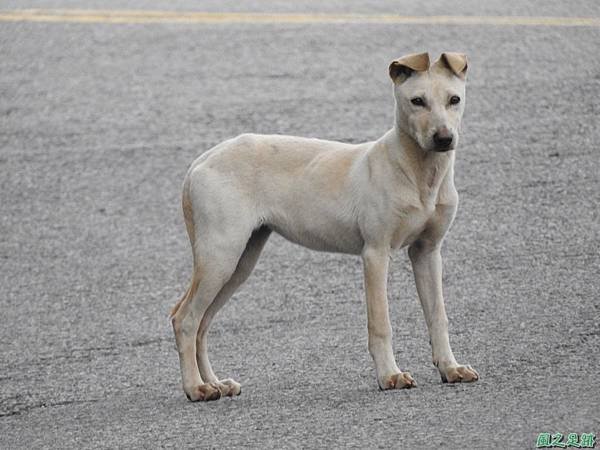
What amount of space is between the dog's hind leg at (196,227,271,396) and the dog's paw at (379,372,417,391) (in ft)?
2.94

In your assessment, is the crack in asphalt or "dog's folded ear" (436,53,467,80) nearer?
"dog's folded ear" (436,53,467,80)

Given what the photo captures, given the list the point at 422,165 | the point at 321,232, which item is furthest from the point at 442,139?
the point at 321,232

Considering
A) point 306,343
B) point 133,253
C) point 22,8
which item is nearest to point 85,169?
point 133,253

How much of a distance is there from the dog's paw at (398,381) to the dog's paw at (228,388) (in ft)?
2.87

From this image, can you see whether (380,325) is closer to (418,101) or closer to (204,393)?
(204,393)

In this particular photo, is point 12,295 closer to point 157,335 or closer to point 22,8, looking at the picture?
point 157,335

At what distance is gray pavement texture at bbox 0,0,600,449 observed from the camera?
643cm

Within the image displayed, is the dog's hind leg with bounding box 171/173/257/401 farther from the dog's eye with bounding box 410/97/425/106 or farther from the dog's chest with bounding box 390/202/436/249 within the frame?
the dog's eye with bounding box 410/97/425/106

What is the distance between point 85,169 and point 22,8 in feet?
18.6

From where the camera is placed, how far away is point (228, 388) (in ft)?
22.4

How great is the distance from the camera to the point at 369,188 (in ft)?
21.4

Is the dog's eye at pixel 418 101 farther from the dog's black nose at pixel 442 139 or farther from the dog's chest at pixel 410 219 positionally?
the dog's chest at pixel 410 219

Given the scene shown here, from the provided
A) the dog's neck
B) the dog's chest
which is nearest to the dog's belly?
the dog's chest

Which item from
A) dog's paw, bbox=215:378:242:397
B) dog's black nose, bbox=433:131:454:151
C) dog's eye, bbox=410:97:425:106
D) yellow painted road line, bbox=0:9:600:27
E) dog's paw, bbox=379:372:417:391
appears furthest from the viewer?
yellow painted road line, bbox=0:9:600:27
